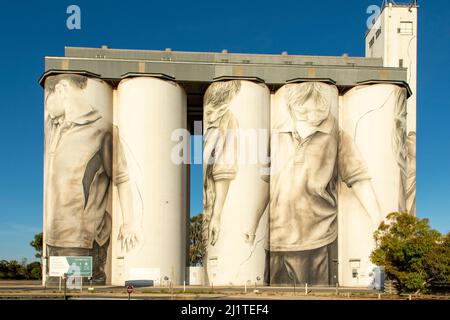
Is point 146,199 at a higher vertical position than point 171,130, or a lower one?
lower

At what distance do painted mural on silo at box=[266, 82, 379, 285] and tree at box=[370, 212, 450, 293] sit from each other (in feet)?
47.4

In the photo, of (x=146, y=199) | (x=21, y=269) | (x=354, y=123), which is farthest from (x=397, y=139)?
(x=21, y=269)

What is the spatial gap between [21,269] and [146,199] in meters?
35.6

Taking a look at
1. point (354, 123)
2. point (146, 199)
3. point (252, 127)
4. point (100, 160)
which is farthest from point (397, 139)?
point (100, 160)

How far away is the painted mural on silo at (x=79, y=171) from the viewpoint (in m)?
58.0

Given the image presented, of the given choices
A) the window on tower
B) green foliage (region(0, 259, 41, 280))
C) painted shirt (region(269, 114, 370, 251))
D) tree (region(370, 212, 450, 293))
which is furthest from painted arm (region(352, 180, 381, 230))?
green foliage (region(0, 259, 41, 280))

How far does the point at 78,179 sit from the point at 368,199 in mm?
29703

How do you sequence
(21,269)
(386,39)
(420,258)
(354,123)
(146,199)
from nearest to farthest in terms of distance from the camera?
(420,258) < (146,199) < (354,123) < (386,39) < (21,269)

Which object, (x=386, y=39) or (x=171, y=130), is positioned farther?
(x=386, y=39)

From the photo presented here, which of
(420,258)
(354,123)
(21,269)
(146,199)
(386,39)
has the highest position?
(386,39)

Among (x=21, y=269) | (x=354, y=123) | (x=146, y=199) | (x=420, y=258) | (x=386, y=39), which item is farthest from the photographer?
(x=21, y=269)

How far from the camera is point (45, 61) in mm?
61906

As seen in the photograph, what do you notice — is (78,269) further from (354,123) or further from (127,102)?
(354,123)

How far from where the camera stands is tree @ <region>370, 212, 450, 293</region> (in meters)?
41.7
